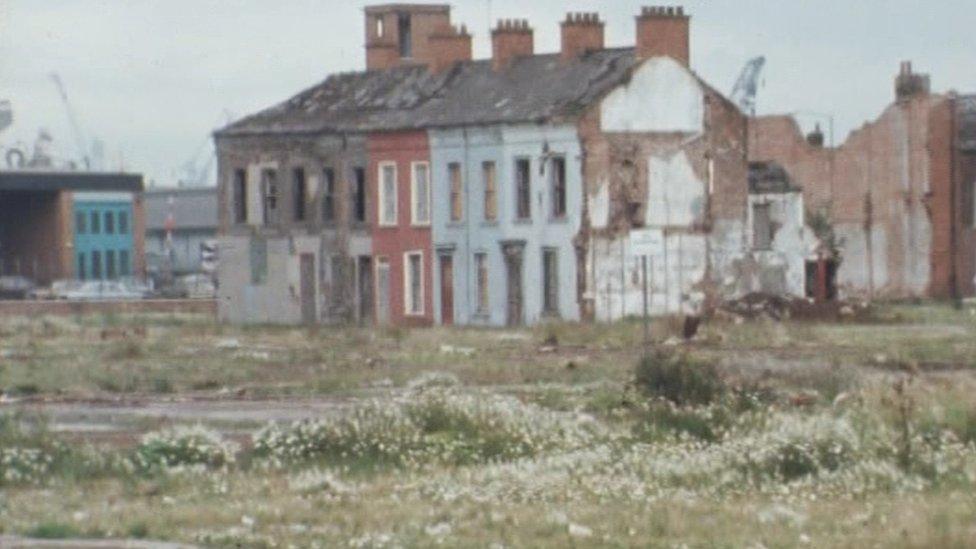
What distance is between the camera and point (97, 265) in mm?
141375

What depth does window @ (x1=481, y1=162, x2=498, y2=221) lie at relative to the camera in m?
79.5

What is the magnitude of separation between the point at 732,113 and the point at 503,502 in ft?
176

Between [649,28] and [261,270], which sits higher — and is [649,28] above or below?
above

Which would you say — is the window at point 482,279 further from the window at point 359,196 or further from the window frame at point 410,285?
the window at point 359,196

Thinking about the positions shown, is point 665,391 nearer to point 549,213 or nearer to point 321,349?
point 321,349

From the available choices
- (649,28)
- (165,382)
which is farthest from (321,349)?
(649,28)

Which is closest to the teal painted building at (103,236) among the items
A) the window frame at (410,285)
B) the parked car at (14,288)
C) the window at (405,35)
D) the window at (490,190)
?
the parked car at (14,288)

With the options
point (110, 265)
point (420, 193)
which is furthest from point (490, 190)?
point (110, 265)

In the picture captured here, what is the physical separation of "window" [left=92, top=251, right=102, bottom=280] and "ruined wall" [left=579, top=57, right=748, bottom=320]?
6601cm

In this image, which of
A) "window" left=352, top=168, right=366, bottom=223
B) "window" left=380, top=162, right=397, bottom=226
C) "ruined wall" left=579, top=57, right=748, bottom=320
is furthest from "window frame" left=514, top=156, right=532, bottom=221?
"window" left=352, top=168, right=366, bottom=223

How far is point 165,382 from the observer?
155 feet

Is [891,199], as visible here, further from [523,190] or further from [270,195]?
[270,195]

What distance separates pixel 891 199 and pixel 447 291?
1917 cm

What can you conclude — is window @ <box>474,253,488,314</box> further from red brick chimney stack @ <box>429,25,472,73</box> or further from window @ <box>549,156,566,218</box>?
red brick chimney stack @ <box>429,25,472,73</box>
